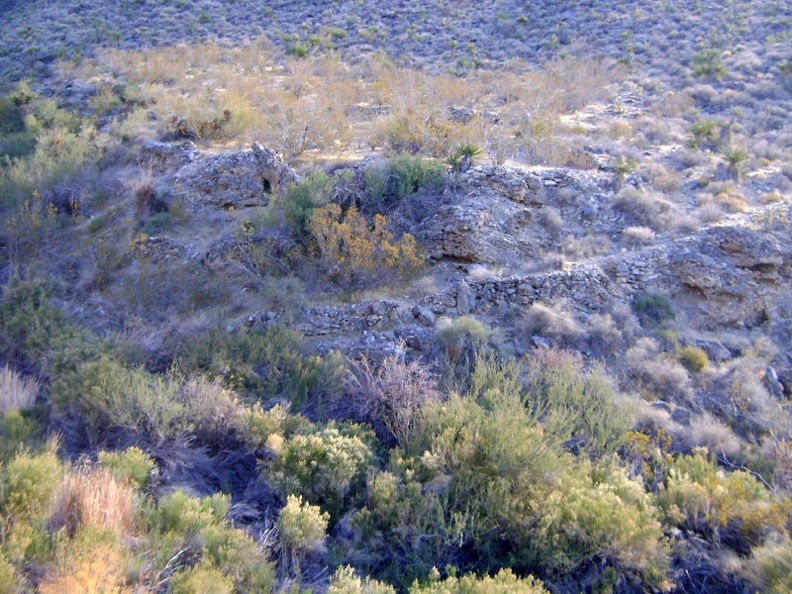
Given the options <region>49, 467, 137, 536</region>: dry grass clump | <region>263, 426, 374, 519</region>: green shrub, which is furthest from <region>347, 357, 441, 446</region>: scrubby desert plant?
<region>49, 467, 137, 536</region>: dry grass clump

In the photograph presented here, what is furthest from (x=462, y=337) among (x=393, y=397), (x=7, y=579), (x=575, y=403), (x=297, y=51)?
(x=297, y=51)

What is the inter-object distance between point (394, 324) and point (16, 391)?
4.68m

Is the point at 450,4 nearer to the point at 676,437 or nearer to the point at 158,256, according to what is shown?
the point at 158,256

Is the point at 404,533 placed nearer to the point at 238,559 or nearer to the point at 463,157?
the point at 238,559

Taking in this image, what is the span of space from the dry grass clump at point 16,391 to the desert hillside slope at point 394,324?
36 millimetres

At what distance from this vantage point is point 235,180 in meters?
11.3

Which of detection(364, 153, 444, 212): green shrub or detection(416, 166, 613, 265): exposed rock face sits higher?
detection(364, 153, 444, 212): green shrub

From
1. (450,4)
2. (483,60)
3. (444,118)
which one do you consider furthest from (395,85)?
(450,4)

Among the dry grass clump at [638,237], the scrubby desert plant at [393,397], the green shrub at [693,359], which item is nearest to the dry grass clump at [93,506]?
the scrubby desert plant at [393,397]

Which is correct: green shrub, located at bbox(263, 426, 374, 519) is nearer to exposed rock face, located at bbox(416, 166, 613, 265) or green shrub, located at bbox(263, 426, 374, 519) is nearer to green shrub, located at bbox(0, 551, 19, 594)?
green shrub, located at bbox(0, 551, 19, 594)

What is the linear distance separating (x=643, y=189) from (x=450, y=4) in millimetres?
16648

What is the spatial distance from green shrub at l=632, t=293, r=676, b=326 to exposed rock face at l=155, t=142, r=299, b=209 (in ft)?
21.3

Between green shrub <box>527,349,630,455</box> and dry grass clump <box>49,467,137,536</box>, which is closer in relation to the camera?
dry grass clump <box>49,467,137,536</box>

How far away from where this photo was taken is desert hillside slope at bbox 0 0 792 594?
4805 millimetres
